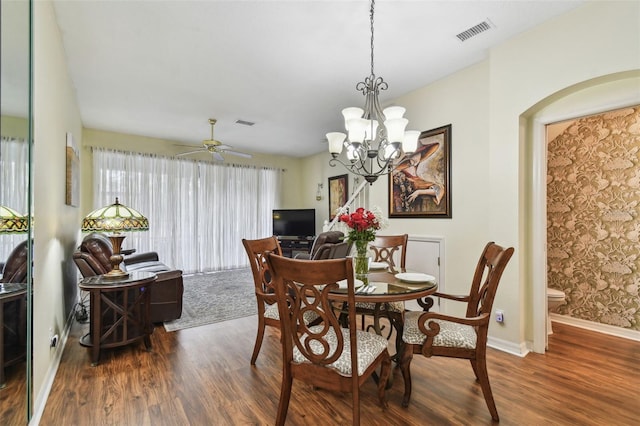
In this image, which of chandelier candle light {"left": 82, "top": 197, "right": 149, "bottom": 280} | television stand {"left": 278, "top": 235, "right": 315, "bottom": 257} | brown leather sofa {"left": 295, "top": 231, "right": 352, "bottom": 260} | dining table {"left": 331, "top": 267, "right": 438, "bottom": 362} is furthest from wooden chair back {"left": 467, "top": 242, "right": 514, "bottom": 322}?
television stand {"left": 278, "top": 235, "right": 315, "bottom": 257}

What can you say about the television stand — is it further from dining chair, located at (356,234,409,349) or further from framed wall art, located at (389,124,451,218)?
dining chair, located at (356,234,409,349)

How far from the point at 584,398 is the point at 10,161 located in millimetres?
3447

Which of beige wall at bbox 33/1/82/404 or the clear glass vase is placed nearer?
beige wall at bbox 33/1/82/404

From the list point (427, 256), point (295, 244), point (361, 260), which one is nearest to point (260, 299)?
point (361, 260)

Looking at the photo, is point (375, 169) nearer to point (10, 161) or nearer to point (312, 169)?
point (312, 169)

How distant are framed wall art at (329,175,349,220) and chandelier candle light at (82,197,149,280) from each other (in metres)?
4.22

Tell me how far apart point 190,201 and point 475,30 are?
5633 millimetres

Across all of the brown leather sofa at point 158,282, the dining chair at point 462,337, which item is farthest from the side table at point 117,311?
the dining chair at point 462,337

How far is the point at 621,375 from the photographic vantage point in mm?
2270

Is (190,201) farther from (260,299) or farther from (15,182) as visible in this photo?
(15,182)

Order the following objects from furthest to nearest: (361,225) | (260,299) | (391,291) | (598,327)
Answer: (598,327) < (260,299) < (361,225) < (391,291)

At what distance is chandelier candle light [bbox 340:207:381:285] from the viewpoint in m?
2.17

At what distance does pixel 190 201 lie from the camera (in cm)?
627

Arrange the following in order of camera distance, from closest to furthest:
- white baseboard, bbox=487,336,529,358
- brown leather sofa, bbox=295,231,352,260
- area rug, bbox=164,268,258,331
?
1. white baseboard, bbox=487,336,529,358
2. brown leather sofa, bbox=295,231,352,260
3. area rug, bbox=164,268,258,331
